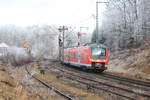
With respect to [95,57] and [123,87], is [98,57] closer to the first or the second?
[95,57]

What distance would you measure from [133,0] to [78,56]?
1851 cm

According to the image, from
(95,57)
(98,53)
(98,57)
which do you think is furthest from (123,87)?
(98,53)

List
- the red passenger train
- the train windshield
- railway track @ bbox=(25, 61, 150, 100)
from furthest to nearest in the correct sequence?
1. the train windshield
2. the red passenger train
3. railway track @ bbox=(25, 61, 150, 100)

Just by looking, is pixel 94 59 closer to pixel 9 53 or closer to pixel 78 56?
pixel 78 56

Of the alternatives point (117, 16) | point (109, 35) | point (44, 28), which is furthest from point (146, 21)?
point (44, 28)

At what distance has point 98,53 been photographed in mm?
26594

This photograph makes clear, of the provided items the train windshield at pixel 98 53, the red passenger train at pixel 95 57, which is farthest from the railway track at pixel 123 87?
the train windshield at pixel 98 53

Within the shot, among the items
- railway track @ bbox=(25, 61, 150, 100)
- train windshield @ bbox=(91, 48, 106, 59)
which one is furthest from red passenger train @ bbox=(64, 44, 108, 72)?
railway track @ bbox=(25, 61, 150, 100)

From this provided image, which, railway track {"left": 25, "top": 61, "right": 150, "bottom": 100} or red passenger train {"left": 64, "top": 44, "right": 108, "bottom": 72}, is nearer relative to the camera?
railway track {"left": 25, "top": 61, "right": 150, "bottom": 100}

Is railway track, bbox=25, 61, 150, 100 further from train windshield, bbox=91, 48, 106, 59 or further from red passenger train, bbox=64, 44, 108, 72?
train windshield, bbox=91, 48, 106, 59

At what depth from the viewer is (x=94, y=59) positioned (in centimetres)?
2628

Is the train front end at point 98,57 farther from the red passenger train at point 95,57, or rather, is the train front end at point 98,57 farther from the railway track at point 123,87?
the railway track at point 123,87

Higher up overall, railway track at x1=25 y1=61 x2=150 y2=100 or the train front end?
the train front end

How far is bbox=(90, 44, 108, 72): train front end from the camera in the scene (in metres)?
26.2
